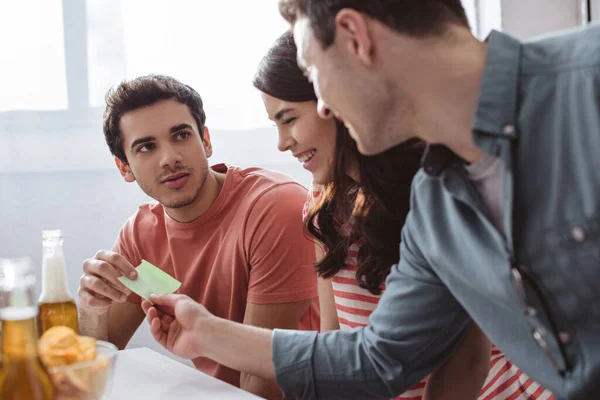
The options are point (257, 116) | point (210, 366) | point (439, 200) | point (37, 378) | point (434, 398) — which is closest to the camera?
point (37, 378)

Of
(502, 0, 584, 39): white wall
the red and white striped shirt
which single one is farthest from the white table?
(502, 0, 584, 39): white wall

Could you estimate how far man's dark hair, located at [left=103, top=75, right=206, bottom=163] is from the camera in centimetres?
182

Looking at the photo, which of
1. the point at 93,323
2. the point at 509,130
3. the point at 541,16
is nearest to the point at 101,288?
the point at 93,323

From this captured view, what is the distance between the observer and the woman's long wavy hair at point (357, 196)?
4.25 ft

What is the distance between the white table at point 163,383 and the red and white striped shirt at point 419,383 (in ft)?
1.26

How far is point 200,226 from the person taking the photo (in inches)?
69.9

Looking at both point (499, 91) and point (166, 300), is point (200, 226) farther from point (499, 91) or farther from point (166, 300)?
point (499, 91)

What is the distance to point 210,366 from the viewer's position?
168cm

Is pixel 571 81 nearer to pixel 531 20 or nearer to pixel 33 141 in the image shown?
pixel 33 141

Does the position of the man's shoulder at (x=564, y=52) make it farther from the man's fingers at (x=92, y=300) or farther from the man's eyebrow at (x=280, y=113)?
the man's fingers at (x=92, y=300)

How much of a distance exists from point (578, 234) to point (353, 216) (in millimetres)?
575

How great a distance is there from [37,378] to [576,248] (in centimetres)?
62

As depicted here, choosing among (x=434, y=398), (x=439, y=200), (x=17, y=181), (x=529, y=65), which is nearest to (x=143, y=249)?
(x=17, y=181)

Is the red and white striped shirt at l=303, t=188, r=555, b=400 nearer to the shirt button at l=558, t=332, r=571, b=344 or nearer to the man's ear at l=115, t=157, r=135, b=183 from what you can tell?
the shirt button at l=558, t=332, r=571, b=344
